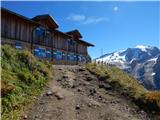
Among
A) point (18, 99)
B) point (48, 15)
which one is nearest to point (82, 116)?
point (18, 99)

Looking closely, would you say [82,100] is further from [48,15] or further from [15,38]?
[48,15]

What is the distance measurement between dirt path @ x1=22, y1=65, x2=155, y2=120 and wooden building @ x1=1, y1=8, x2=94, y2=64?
10193 millimetres

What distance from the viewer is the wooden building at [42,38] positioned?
31.1 m

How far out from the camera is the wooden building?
31.1 metres

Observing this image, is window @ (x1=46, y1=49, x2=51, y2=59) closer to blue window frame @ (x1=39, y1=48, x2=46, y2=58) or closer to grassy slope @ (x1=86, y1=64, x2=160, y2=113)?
blue window frame @ (x1=39, y1=48, x2=46, y2=58)

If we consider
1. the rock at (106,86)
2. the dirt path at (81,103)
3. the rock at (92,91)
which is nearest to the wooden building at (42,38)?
the dirt path at (81,103)

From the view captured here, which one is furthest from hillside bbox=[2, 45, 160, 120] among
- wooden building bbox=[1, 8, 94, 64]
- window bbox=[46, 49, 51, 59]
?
window bbox=[46, 49, 51, 59]

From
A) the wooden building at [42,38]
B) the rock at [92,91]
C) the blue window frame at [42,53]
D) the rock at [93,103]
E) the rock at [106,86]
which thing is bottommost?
the rock at [93,103]

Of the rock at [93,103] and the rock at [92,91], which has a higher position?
the rock at [92,91]

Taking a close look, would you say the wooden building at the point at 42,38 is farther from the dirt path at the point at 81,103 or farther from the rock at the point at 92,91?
the rock at the point at 92,91

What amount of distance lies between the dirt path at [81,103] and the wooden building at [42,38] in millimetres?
10193

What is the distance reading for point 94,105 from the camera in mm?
18734

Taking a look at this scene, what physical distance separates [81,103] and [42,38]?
71.1 feet

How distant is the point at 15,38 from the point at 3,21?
2.67m
